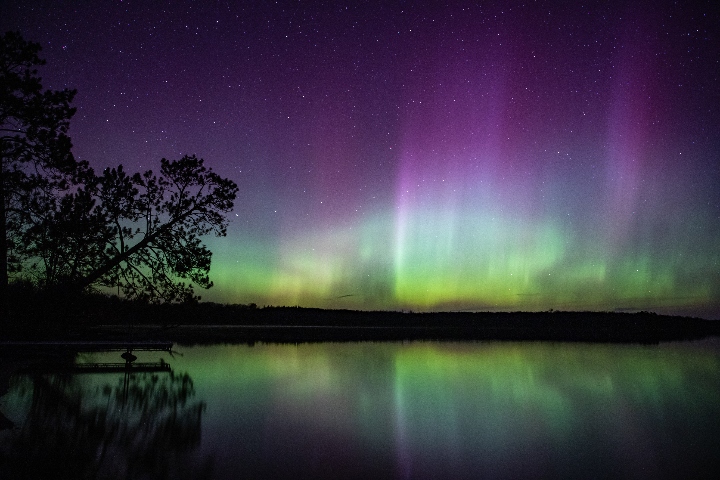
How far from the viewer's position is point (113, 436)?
12.6 meters

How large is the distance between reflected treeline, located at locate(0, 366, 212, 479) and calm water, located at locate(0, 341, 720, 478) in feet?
0.16

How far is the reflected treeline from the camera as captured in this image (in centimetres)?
994

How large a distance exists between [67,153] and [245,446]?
7.38 m

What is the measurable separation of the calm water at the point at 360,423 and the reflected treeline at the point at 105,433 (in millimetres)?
49

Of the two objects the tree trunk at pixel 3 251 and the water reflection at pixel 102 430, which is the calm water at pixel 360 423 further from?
the tree trunk at pixel 3 251

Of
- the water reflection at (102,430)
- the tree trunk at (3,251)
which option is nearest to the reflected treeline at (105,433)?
the water reflection at (102,430)

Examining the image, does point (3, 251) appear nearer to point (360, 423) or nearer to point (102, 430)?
point (102, 430)

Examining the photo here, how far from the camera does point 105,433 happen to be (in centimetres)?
1288

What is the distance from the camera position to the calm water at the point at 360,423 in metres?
10.9

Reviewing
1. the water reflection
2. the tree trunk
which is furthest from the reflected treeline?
the tree trunk

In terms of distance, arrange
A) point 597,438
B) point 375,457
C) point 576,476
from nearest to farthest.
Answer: point 576,476 → point 375,457 → point 597,438

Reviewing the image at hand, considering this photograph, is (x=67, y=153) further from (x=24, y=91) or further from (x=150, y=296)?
(x=150, y=296)

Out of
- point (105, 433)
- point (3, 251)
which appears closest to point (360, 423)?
point (105, 433)

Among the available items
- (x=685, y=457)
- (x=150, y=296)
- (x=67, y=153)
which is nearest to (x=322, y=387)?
(x=150, y=296)
